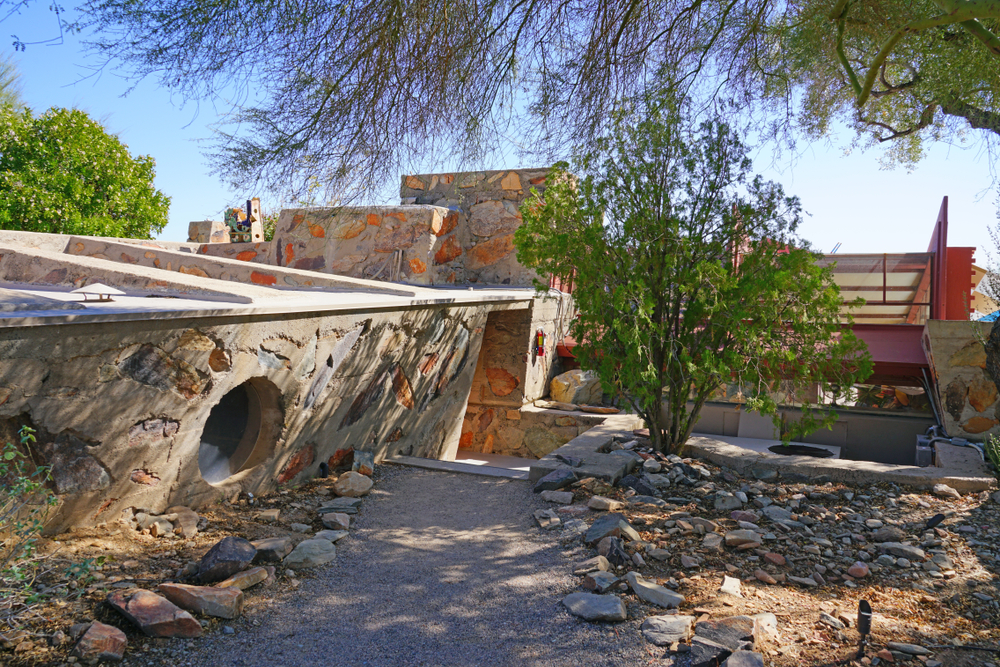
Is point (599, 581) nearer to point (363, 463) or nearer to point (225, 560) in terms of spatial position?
point (225, 560)

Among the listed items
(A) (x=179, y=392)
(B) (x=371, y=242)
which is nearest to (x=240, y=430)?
(A) (x=179, y=392)

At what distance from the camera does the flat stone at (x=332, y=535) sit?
3625 millimetres

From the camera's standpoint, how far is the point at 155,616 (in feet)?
8.30

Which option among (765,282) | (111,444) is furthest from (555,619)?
(765,282)

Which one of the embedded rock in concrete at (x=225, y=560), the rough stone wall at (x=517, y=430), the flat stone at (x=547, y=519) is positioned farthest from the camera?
the rough stone wall at (x=517, y=430)

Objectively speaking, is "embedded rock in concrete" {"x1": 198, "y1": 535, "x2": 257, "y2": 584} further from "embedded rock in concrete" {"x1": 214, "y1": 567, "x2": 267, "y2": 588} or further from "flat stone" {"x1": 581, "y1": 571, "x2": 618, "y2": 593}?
"flat stone" {"x1": 581, "y1": 571, "x2": 618, "y2": 593}

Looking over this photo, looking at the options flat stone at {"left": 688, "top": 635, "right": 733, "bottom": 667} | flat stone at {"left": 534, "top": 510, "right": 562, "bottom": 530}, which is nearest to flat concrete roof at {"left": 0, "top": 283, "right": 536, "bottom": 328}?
Answer: flat stone at {"left": 534, "top": 510, "right": 562, "bottom": 530}

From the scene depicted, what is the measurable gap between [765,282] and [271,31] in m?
3.54

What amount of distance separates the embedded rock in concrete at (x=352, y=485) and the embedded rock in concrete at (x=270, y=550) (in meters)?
1.05

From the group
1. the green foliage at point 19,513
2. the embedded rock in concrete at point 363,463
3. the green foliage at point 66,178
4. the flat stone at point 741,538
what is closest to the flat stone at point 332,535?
the embedded rock in concrete at point 363,463

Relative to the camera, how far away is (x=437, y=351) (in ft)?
20.2

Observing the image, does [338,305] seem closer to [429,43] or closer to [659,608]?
[429,43]

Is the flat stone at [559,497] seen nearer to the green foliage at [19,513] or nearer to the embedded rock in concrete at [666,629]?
the embedded rock in concrete at [666,629]

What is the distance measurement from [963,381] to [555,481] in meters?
4.01
